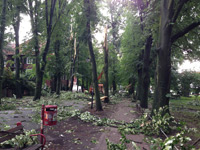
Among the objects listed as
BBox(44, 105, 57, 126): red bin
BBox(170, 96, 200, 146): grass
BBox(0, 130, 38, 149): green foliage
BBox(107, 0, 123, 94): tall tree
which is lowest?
BBox(170, 96, 200, 146): grass

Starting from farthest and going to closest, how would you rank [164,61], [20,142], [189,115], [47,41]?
[47,41] → [189,115] → [164,61] → [20,142]

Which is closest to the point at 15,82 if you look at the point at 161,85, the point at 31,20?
the point at 31,20

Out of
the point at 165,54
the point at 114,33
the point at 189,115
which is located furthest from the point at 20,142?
the point at 114,33

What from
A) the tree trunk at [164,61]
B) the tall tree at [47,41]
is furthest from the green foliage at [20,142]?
the tall tree at [47,41]

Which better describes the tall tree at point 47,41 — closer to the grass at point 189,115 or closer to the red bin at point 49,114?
the red bin at point 49,114

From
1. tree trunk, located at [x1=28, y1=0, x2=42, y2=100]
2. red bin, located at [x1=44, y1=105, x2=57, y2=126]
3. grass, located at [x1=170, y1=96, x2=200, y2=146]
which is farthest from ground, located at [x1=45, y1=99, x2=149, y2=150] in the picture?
tree trunk, located at [x1=28, y1=0, x2=42, y2=100]

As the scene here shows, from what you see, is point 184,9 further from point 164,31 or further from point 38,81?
point 38,81

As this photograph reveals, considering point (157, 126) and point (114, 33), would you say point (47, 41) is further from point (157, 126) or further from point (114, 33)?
point (114, 33)

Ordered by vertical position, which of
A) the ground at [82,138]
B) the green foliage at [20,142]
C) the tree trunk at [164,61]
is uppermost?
the tree trunk at [164,61]

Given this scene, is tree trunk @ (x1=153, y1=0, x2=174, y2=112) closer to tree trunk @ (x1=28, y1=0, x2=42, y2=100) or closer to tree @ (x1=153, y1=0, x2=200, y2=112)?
tree @ (x1=153, y1=0, x2=200, y2=112)

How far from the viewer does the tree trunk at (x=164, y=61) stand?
846cm

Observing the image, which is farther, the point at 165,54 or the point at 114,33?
the point at 114,33

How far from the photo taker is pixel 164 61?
27.9 ft

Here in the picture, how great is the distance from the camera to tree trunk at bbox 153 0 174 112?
8461mm
